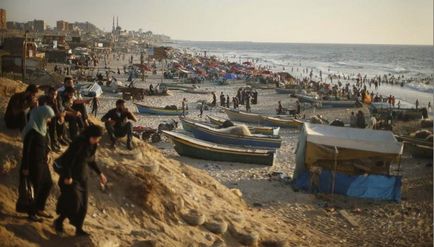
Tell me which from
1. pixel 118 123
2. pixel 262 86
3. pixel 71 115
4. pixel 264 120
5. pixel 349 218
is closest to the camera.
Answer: pixel 71 115

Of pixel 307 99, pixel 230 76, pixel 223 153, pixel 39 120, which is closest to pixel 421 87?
pixel 230 76

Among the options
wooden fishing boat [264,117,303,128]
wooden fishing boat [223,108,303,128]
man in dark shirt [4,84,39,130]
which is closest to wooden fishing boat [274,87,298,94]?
wooden fishing boat [223,108,303,128]

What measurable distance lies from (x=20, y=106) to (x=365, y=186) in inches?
371

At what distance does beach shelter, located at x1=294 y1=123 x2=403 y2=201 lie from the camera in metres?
12.0

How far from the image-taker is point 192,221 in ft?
25.0

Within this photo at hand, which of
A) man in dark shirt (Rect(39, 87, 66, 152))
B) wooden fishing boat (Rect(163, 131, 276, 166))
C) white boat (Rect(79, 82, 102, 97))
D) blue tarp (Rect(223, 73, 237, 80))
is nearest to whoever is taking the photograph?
man in dark shirt (Rect(39, 87, 66, 152))

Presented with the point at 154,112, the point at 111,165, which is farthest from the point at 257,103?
the point at 111,165

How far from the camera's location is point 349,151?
40.9ft

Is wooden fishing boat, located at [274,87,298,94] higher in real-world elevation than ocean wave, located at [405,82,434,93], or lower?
lower

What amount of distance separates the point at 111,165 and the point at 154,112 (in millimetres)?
17954

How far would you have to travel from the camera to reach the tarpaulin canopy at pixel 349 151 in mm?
12180

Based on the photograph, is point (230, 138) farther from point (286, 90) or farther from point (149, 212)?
point (286, 90)

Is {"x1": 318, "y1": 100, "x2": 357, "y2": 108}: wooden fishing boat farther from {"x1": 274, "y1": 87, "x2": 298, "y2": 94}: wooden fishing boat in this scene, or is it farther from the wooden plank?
the wooden plank

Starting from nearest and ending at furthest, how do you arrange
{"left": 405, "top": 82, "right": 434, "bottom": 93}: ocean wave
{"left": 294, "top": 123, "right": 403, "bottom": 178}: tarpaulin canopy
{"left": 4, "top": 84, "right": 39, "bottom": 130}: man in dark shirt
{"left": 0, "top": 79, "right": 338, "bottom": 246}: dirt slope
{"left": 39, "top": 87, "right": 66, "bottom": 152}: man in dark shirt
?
{"left": 0, "top": 79, "right": 338, "bottom": 246}: dirt slope
{"left": 4, "top": 84, "right": 39, "bottom": 130}: man in dark shirt
{"left": 39, "top": 87, "right": 66, "bottom": 152}: man in dark shirt
{"left": 294, "top": 123, "right": 403, "bottom": 178}: tarpaulin canopy
{"left": 405, "top": 82, "right": 434, "bottom": 93}: ocean wave
